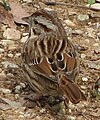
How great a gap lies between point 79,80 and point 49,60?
835mm

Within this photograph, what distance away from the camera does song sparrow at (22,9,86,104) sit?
5820 millimetres

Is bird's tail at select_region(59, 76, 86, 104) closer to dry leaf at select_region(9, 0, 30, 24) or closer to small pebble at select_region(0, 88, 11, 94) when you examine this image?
small pebble at select_region(0, 88, 11, 94)

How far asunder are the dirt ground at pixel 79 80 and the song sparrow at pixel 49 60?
26 centimetres

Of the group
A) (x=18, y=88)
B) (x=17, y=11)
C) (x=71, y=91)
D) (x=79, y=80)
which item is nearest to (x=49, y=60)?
(x=71, y=91)

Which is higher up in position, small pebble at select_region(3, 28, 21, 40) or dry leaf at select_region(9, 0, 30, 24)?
dry leaf at select_region(9, 0, 30, 24)

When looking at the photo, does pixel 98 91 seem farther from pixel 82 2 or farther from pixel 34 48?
pixel 82 2

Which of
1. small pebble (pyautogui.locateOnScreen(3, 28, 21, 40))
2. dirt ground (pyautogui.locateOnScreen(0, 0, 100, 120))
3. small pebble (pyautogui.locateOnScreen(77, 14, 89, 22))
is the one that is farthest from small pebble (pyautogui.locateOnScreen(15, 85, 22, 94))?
small pebble (pyautogui.locateOnScreen(77, 14, 89, 22))

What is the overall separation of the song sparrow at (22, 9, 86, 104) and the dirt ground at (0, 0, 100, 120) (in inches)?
10.1

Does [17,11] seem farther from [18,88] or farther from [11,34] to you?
[18,88]

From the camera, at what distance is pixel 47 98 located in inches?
258

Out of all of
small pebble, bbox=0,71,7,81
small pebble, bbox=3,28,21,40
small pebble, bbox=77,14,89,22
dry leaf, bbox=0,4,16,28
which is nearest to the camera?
small pebble, bbox=0,71,7,81

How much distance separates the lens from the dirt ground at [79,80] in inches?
243

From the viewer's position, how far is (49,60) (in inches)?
241

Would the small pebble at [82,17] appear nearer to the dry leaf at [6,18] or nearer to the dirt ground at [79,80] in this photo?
the dirt ground at [79,80]
